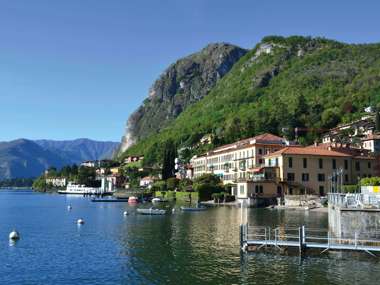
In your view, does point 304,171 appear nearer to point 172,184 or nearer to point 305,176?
point 305,176

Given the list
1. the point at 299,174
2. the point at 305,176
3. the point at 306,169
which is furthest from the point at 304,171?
the point at 299,174

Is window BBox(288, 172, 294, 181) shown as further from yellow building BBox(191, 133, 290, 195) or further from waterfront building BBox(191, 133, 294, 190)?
waterfront building BBox(191, 133, 294, 190)

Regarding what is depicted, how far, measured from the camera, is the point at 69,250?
149 ft

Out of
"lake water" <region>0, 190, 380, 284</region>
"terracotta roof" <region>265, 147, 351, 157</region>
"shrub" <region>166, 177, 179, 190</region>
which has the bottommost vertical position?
"lake water" <region>0, 190, 380, 284</region>

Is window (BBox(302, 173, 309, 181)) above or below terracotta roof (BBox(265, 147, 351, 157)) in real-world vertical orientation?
below

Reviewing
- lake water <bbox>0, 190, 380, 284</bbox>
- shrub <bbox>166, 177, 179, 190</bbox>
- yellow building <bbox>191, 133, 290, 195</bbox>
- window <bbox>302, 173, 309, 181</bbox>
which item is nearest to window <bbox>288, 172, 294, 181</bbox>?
window <bbox>302, 173, 309, 181</bbox>

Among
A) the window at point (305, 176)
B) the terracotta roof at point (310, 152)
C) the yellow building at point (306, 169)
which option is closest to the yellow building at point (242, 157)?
the yellow building at point (306, 169)

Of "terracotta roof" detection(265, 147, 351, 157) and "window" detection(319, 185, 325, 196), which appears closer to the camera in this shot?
"terracotta roof" detection(265, 147, 351, 157)

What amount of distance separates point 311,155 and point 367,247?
70.2 metres

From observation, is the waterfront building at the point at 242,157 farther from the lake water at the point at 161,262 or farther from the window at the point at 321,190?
the lake water at the point at 161,262

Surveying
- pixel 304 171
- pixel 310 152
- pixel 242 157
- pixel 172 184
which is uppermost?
pixel 242 157

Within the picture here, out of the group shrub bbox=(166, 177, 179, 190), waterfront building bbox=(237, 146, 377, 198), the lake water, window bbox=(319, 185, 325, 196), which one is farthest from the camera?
shrub bbox=(166, 177, 179, 190)

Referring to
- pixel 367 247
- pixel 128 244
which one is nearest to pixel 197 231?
pixel 128 244

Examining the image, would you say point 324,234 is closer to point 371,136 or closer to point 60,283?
point 60,283
